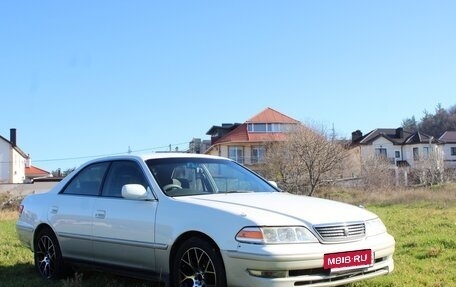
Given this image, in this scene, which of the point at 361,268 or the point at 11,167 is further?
the point at 11,167

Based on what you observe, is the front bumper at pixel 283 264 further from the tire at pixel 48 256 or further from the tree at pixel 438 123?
the tree at pixel 438 123

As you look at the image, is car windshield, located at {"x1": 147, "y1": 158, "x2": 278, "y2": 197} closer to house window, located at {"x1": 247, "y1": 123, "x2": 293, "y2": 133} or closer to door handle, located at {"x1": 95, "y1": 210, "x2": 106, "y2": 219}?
door handle, located at {"x1": 95, "y1": 210, "x2": 106, "y2": 219}

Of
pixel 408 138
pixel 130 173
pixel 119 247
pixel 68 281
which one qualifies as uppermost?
pixel 408 138

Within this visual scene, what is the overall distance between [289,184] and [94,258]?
37021 mm

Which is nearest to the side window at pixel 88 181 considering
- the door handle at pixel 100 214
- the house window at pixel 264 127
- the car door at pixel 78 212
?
the car door at pixel 78 212

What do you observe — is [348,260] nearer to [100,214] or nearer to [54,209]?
[100,214]

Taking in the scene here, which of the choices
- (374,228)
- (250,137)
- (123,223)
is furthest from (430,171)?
(123,223)

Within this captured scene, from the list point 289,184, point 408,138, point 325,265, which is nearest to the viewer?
point 325,265

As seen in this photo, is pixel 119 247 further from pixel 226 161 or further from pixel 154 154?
pixel 226 161

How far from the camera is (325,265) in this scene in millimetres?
Result: 4766

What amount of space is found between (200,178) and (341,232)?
189cm

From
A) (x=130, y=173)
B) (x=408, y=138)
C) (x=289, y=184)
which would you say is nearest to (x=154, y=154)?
(x=130, y=173)

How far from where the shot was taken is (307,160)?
43.1 meters

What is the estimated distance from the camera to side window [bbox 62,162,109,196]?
6648 millimetres
